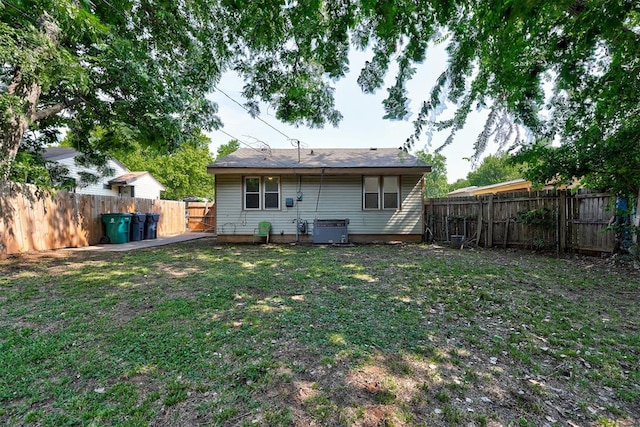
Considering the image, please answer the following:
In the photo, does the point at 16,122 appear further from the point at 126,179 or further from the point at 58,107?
the point at 126,179

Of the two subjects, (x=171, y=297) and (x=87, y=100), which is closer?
(x=171, y=297)

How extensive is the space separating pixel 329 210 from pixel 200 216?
11377 millimetres

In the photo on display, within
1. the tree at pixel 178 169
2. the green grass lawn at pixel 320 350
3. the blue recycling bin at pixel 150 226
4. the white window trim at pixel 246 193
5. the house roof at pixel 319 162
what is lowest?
the green grass lawn at pixel 320 350

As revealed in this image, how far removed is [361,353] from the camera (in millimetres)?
2521

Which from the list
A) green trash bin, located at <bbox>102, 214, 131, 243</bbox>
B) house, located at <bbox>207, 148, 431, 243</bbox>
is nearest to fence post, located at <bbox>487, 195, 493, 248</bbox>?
house, located at <bbox>207, 148, 431, 243</bbox>

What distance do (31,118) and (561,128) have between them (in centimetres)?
1255

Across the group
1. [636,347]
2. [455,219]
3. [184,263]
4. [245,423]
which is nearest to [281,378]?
[245,423]

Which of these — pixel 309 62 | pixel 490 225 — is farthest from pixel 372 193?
pixel 309 62


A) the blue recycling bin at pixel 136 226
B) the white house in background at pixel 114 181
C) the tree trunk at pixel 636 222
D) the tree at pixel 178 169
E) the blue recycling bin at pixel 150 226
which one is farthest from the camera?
the tree at pixel 178 169

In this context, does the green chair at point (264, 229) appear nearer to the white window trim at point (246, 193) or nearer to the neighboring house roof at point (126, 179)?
the white window trim at point (246, 193)

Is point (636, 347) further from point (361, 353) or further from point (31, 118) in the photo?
point (31, 118)

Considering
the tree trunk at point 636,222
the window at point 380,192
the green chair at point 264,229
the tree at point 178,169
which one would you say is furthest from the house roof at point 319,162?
the tree at point 178,169

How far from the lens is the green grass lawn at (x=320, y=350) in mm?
1856

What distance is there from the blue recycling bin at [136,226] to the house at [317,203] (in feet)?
12.5
